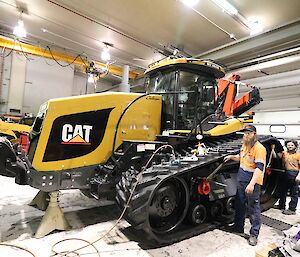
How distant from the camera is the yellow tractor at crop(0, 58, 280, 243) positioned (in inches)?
117

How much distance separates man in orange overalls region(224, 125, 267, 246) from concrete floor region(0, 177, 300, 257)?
0.79 ft

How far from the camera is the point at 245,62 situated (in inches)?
319

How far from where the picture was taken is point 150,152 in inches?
138

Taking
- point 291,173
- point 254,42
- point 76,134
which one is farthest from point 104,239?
point 254,42

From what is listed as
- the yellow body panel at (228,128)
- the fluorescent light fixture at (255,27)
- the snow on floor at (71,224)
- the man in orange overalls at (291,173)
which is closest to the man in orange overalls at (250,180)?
the yellow body panel at (228,128)

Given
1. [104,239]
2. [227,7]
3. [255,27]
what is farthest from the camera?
[255,27]

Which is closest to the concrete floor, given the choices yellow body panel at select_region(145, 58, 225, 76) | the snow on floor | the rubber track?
the snow on floor

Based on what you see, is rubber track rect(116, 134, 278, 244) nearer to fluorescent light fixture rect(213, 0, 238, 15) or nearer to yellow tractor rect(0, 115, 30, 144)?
fluorescent light fixture rect(213, 0, 238, 15)

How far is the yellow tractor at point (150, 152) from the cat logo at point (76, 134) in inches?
0.5

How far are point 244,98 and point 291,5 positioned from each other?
249cm

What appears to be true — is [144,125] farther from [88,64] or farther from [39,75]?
[39,75]

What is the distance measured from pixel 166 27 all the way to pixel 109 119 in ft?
14.8

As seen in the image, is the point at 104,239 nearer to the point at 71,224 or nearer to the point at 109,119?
the point at 71,224

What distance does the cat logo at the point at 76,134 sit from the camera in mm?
3141
